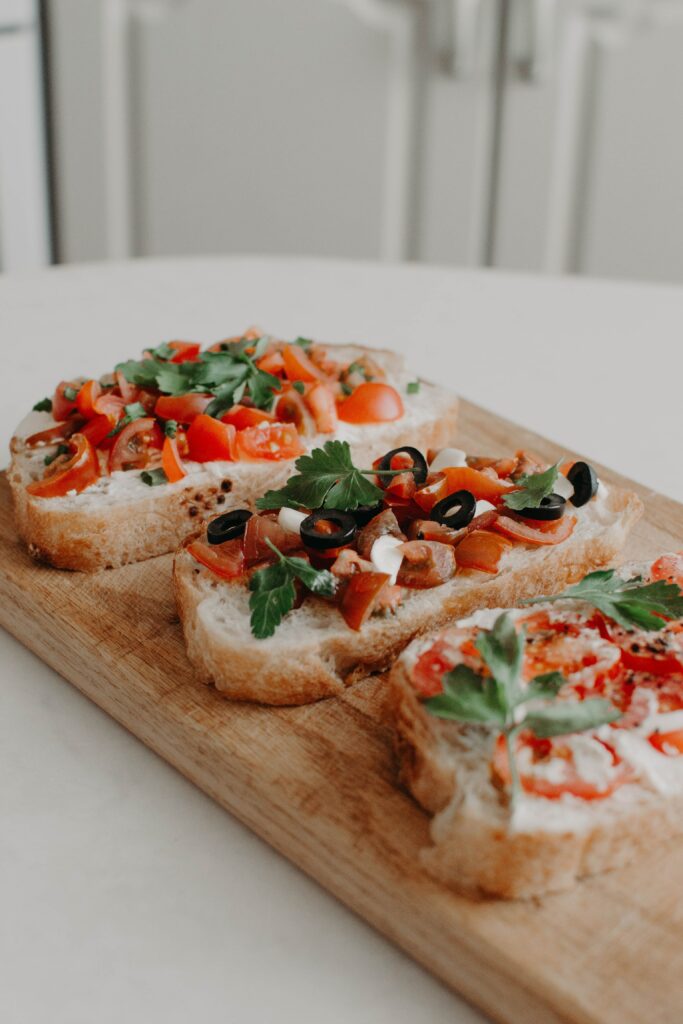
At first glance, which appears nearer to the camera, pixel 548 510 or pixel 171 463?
pixel 548 510

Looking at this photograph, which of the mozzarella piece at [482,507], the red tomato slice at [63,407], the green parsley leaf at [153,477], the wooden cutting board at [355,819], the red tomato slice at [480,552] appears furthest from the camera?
the red tomato slice at [63,407]

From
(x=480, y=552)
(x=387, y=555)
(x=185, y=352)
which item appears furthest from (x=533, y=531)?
(x=185, y=352)

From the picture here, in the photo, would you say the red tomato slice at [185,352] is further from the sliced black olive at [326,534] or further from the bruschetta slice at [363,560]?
the sliced black olive at [326,534]

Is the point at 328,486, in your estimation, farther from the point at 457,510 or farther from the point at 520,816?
the point at 520,816

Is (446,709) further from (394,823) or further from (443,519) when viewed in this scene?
(443,519)

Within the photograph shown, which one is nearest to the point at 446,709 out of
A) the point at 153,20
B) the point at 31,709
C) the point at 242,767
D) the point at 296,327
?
the point at 242,767

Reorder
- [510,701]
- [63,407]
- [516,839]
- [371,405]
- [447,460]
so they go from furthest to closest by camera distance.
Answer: [371,405] → [63,407] → [447,460] → [510,701] → [516,839]

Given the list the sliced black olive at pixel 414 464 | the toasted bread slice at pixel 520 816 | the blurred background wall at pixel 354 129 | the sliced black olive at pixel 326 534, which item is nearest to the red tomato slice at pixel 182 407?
the sliced black olive at pixel 414 464
